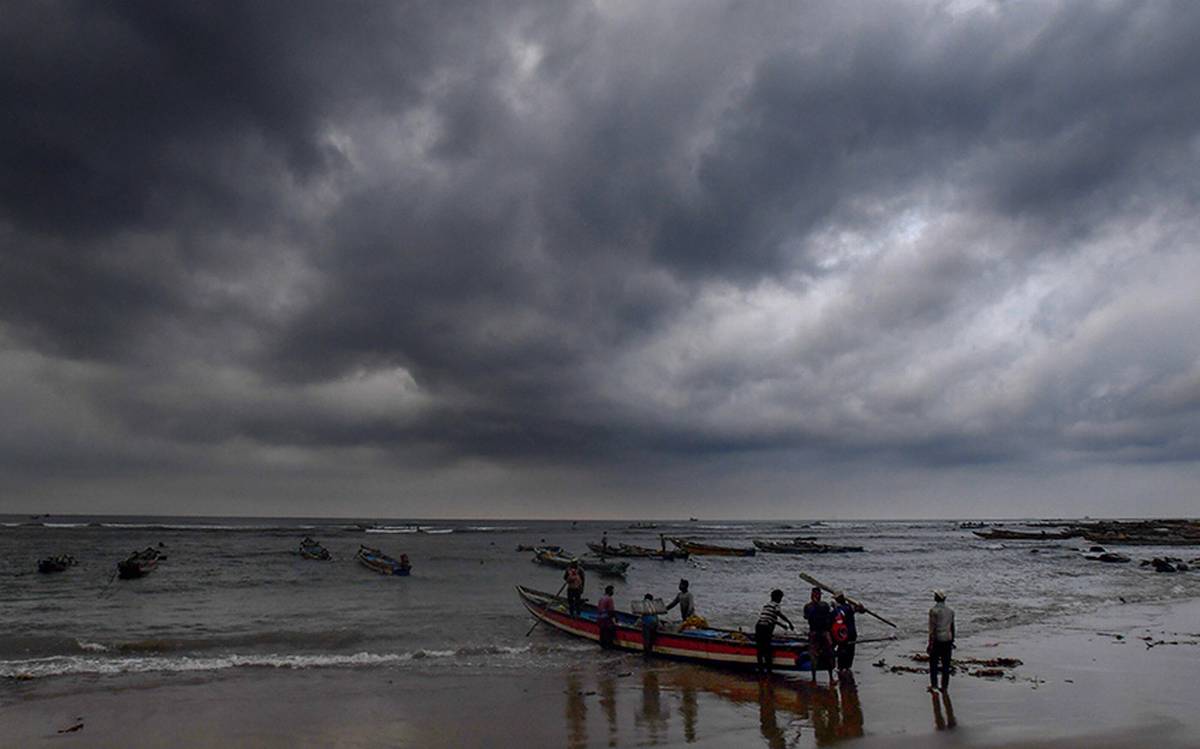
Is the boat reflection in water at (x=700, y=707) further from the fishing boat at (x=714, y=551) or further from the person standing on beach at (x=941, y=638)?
the fishing boat at (x=714, y=551)

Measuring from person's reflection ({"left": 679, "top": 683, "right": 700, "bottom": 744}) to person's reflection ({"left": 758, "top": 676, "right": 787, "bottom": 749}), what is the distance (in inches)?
44.3

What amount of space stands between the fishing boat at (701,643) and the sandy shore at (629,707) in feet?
1.25

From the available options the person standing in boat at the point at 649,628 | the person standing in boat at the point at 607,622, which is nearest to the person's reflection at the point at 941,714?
the person standing in boat at the point at 649,628

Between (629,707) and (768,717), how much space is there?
2577 mm

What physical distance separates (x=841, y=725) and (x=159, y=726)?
11.9m

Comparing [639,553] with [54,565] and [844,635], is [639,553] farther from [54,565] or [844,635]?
[844,635]

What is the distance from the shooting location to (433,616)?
27.8 metres

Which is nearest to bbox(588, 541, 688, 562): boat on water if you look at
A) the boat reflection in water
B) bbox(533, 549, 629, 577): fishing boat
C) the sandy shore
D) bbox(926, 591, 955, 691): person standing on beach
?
bbox(533, 549, 629, 577): fishing boat

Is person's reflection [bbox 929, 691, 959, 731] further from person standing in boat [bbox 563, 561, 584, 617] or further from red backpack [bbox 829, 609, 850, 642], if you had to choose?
person standing in boat [bbox 563, 561, 584, 617]

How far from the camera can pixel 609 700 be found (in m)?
13.9

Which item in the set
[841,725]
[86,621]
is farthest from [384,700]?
[86,621]

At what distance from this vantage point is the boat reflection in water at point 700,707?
37.0 feet

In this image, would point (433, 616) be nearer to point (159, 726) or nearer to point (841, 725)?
point (159, 726)

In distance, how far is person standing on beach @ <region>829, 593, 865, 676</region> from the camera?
15.3 metres
